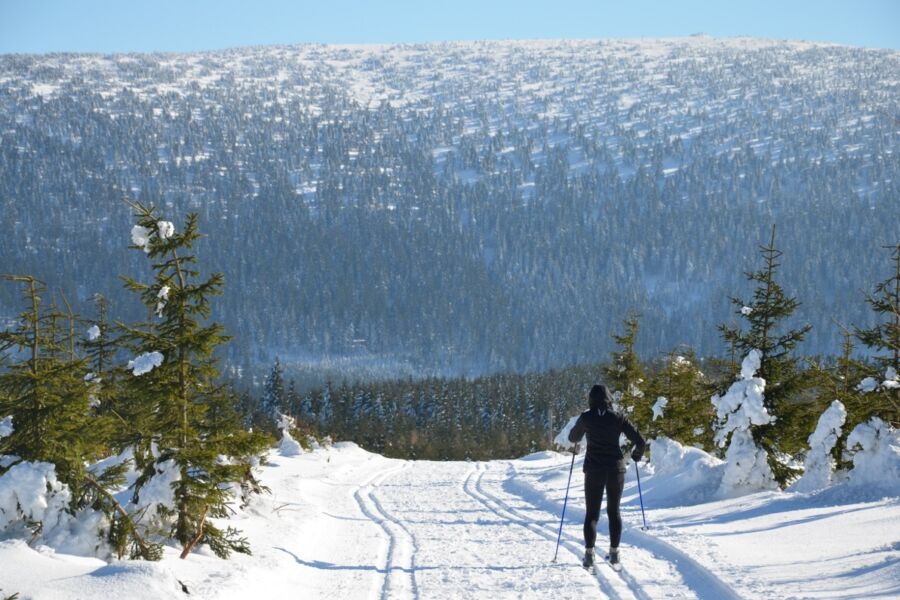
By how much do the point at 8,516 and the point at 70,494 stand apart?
0.75m

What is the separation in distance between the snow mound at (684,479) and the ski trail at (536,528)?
11.8 feet

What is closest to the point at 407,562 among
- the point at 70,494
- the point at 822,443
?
the point at 70,494

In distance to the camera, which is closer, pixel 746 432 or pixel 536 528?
pixel 536 528

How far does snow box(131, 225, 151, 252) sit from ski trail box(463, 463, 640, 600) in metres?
7.86

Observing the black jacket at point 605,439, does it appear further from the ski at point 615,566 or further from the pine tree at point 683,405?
the pine tree at point 683,405

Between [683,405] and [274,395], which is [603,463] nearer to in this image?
[683,405]

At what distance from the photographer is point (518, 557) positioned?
439 inches

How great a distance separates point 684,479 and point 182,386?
12.5 metres

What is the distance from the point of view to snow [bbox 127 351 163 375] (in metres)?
11.1

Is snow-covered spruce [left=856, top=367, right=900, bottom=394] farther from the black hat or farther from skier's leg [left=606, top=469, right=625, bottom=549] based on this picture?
skier's leg [left=606, top=469, right=625, bottom=549]

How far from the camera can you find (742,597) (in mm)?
8039

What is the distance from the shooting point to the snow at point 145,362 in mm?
11102

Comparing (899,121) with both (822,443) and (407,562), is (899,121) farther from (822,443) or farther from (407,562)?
(822,443)

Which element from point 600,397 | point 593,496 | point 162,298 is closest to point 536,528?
point 593,496
